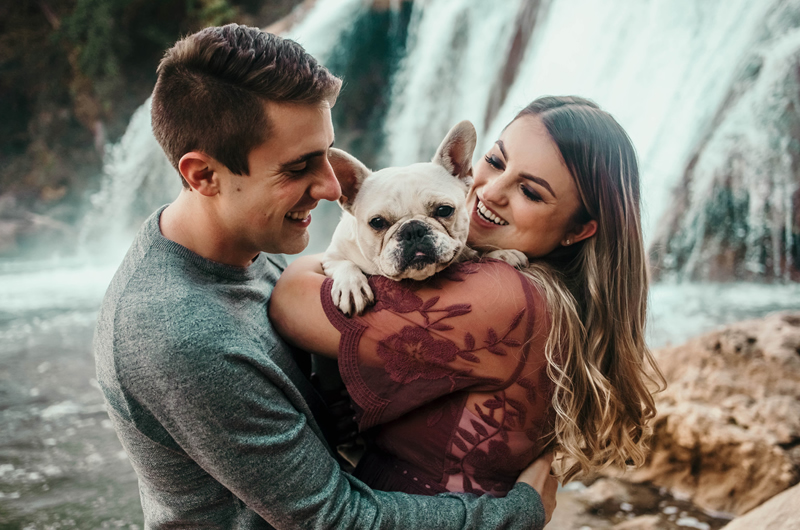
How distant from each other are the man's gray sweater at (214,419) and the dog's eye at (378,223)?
60cm

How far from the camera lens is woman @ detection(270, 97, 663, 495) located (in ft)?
4.70

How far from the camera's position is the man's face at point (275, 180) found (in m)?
1.40

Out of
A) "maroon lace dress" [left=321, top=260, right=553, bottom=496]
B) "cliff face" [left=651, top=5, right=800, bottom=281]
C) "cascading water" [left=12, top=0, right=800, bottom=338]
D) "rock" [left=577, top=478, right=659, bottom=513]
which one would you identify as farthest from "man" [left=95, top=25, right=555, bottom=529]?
"cliff face" [left=651, top=5, right=800, bottom=281]

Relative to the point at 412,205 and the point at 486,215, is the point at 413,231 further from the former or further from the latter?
the point at 486,215

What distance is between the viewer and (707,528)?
7.89 ft

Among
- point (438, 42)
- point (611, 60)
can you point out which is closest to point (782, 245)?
point (611, 60)

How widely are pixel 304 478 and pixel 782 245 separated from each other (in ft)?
20.3

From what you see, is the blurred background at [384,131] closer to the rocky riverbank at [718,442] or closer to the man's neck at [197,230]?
the rocky riverbank at [718,442]

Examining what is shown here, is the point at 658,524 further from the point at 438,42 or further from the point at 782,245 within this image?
the point at 438,42

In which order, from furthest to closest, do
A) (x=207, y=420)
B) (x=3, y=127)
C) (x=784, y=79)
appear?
(x=3, y=127) < (x=784, y=79) < (x=207, y=420)

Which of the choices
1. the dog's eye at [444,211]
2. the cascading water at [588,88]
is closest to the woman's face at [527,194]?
the dog's eye at [444,211]

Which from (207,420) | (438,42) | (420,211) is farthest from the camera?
(438,42)

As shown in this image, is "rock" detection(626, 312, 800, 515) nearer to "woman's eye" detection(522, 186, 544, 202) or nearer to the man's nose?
"woman's eye" detection(522, 186, 544, 202)

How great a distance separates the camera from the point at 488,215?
1.89 meters
